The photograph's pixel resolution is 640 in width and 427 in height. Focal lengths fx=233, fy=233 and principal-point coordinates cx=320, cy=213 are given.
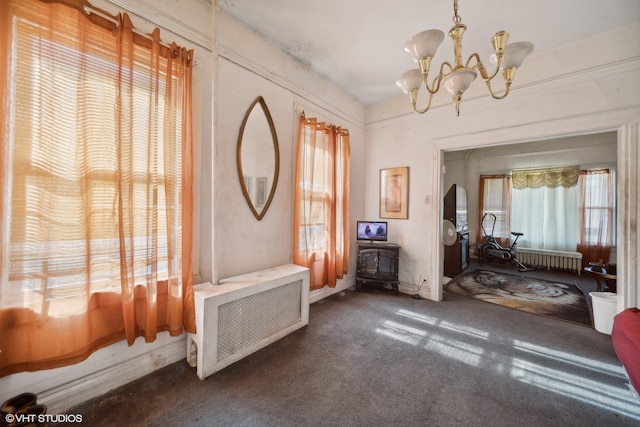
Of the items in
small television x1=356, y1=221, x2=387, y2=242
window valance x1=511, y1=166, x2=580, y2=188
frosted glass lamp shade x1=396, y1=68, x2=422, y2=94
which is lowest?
small television x1=356, y1=221, x2=387, y2=242

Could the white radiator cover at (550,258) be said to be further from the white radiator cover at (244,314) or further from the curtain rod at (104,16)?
the curtain rod at (104,16)

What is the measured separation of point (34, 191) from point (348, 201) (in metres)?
3.15

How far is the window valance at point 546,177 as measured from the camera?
5.21 m

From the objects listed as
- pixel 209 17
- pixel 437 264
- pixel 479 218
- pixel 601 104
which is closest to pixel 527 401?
pixel 437 264

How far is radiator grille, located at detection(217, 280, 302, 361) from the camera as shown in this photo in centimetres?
192

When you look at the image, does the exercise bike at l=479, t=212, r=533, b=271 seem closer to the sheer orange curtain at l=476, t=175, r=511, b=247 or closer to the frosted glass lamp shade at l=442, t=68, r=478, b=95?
the sheer orange curtain at l=476, t=175, r=511, b=247

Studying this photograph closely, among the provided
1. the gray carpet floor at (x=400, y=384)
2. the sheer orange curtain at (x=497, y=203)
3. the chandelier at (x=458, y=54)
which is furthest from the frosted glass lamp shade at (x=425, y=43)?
the sheer orange curtain at (x=497, y=203)

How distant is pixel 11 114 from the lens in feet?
4.16

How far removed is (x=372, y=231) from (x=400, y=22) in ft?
8.81

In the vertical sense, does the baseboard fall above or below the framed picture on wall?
below

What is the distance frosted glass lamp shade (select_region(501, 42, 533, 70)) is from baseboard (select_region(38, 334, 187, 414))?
3266 millimetres

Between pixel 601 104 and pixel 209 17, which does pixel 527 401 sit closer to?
pixel 601 104

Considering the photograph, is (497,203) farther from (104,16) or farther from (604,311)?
(104,16)

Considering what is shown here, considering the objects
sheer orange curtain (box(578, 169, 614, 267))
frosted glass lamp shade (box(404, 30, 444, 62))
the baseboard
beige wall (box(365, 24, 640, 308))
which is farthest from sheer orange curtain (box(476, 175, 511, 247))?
A: the baseboard
